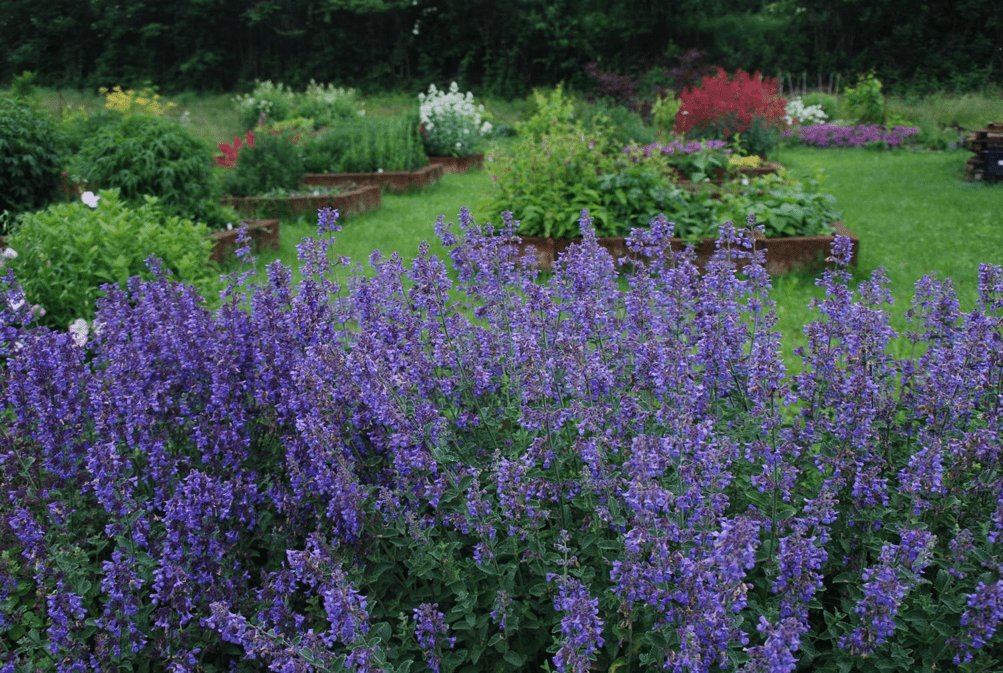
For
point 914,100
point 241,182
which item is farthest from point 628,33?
point 241,182

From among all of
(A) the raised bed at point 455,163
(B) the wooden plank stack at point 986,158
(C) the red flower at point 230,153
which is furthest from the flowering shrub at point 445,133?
(B) the wooden plank stack at point 986,158

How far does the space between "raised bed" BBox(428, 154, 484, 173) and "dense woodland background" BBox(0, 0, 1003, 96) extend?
47.4ft

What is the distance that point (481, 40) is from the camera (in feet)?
97.8

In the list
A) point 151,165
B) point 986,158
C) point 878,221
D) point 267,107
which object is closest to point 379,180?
point 151,165

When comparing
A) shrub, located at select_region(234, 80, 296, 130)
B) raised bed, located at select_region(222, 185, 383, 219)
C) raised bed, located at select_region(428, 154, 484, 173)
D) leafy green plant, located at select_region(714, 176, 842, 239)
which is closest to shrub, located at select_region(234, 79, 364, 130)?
shrub, located at select_region(234, 80, 296, 130)

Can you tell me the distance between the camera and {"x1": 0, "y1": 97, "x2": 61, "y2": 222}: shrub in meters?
8.25

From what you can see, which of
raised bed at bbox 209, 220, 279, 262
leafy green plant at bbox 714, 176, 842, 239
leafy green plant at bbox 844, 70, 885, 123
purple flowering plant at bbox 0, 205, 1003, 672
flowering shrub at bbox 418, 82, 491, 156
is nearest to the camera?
purple flowering plant at bbox 0, 205, 1003, 672

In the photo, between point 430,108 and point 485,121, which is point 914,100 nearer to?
point 485,121

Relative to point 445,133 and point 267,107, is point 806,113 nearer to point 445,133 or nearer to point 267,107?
point 445,133

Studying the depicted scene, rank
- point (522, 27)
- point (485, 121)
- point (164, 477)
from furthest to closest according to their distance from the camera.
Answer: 1. point (522, 27)
2. point (485, 121)
3. point (164, 477)

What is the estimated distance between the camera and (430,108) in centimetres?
1455

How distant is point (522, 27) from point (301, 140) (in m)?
18.0

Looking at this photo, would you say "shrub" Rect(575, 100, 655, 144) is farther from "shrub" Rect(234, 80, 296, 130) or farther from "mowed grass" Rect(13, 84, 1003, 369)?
"shrub" Rect(234, 80, 296, 130)

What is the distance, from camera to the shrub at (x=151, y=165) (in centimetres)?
809
